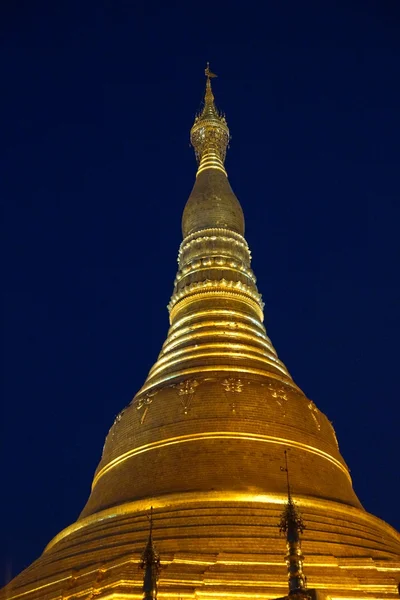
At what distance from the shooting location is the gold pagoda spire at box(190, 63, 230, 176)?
94.6 ft

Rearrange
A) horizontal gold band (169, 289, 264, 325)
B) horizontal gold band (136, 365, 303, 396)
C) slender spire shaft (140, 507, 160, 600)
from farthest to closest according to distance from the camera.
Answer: horizontal gold band (169, 289, 264, 325) → horizontal gold band (136, 365, 303, 396) → slender spire shaft (140, 507, 160, 600)

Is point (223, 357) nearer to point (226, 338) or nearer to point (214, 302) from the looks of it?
point (226, 338)

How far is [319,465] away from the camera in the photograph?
17.9 meters

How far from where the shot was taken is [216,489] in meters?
16.0

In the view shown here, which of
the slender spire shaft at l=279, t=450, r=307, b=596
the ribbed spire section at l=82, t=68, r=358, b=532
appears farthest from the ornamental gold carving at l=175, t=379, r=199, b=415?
the slender spire shaft at l=279, t=450, r=307, b=596

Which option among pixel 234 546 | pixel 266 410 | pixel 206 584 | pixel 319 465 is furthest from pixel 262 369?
pixel 206 584

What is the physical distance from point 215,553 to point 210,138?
1924cm

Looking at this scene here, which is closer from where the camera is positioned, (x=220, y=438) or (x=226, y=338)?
(x=220, y=438)

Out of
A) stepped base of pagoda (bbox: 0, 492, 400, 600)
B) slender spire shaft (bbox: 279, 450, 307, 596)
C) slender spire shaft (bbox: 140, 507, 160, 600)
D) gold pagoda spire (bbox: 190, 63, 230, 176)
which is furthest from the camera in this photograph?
gold pagoda spire (bbox: 190, 63, 230, 176)

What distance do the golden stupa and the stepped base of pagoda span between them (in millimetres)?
26

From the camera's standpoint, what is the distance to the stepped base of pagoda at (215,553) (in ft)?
44.2

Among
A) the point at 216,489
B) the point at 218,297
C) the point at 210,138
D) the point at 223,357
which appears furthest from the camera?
the point at 210,138

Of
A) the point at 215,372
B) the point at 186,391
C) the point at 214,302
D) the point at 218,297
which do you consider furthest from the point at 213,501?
the point at 218,297

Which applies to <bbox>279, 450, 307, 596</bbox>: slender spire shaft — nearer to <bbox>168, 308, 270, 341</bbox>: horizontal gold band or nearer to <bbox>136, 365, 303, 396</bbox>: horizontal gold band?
<bbox>136, 365, 303, 396</bbox>: horizontal gold band
